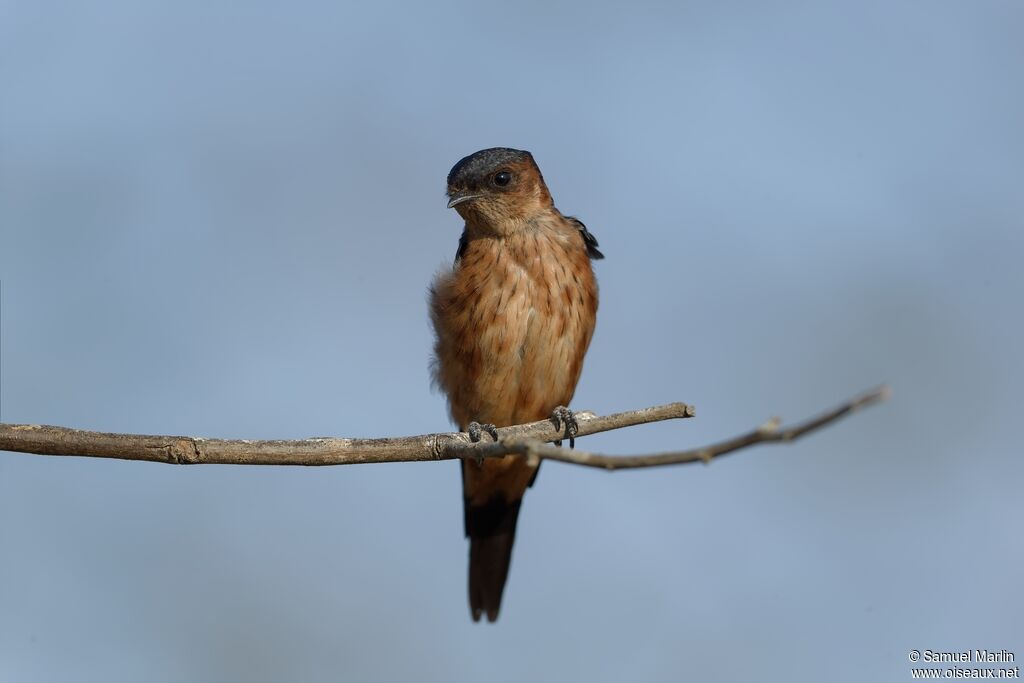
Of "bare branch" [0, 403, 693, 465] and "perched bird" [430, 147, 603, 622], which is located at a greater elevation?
"perched bird" [430, 147, 603, 622]

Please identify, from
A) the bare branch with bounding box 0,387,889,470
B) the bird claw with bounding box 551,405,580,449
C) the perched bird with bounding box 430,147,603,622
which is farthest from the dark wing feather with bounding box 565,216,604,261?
the bare branch with bounding box 0,387,889,470

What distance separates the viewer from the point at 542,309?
23.7ft

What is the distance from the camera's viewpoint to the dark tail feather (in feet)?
28.7

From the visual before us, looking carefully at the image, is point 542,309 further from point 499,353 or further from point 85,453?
point 85,453

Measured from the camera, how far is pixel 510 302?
23.6 ft

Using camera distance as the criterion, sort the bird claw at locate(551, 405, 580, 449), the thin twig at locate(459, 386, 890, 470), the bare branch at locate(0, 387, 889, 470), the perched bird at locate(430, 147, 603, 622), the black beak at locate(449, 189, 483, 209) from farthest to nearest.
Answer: the black beak at locate(449, 189, 483, 209), the perched bird at locate(430, 147, 603, 622), the bird claw at locate(551, 405, 580, 449), the bare branch at locate(0, 387, 889, 470), the thin twig at locate(459, 386, 890, 470)

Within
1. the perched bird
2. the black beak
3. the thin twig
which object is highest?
the black beak

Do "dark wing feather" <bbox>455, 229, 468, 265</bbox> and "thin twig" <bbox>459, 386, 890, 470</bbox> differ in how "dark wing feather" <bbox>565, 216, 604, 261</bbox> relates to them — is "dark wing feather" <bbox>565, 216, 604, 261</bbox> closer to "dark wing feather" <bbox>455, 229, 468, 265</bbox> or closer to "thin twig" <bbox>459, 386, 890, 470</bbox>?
A: "dark wing feather" <bbox>455, 229, 468, 265</bbox>

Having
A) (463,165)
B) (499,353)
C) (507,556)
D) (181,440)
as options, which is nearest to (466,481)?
(507,556)

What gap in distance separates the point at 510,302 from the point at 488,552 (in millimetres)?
2608

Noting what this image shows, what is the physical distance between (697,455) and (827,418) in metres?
0.60

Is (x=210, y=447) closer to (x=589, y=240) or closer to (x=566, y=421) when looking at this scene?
(x=566, y=421)

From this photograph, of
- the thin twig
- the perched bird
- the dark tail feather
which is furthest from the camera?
the dark tail feather

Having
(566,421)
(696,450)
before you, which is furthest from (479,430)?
(696,450)
